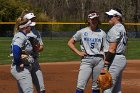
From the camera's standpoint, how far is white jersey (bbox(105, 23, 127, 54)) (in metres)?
7.79

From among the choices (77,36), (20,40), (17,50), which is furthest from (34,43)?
(17,50)

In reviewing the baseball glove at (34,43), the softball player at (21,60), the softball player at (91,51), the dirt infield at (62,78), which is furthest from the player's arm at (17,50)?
the dirt infield at (62,78)

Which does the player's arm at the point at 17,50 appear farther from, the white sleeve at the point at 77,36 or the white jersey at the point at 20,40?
the white sleeve at the point at 77,36

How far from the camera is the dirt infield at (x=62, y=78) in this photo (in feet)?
39.0

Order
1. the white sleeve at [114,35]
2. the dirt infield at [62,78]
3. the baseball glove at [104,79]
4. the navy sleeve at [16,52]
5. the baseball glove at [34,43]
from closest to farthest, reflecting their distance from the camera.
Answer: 1. the navy sleeve at [16,52]
2. the baseball glove at [104,79]
3. the white sleeve at [114,35]
4. the baseball glove at [34,43]
5. the dirt infield at [62,78]

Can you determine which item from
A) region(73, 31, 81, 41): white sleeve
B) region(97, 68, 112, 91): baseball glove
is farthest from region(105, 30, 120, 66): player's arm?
region(73, 31, 81, 41): white sleeve

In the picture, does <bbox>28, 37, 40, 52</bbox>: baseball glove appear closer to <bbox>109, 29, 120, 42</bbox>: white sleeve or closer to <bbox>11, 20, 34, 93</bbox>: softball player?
<bbox>11, 20, 34, 93</bbox>: softball player

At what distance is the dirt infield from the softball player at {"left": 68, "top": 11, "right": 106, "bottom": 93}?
325 cm

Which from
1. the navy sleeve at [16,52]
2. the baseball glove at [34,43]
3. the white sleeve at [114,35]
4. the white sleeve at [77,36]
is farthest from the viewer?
the baseball glove at [34,43]

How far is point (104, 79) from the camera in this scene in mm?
7656

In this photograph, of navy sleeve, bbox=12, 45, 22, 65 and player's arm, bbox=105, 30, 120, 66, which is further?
player's arm, bbox=105, 30, 120, 66

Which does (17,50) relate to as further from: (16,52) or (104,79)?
(104,79)

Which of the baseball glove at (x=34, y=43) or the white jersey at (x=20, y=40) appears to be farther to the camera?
the baseball glove at (x=34, y=43)

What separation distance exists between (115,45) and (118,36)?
175 millimetres
